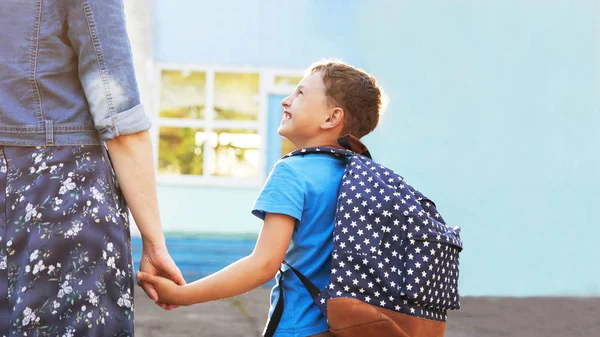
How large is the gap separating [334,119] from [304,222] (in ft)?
1.18

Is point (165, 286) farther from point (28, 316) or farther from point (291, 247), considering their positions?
point (28, 316)

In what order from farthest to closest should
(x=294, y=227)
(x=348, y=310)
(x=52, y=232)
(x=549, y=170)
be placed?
1. (x=549, y=170)
2. (x=294, y=227)
3. (x=348, y=310)
4. (x=52, y=232)

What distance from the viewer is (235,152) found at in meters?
10.0

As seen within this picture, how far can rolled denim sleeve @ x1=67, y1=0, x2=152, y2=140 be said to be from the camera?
1.91 m

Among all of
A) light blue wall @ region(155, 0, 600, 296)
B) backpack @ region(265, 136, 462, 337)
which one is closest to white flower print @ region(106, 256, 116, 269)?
backpack @ region(265, 136, 462, 337)

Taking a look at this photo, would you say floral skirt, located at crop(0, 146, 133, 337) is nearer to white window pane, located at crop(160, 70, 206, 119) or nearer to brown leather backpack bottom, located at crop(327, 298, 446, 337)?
brown leather backpack bottom, located at crop(327, 298, 446, 337)

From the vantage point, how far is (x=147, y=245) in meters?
2.17

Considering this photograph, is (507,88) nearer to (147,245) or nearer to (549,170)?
(549,170)

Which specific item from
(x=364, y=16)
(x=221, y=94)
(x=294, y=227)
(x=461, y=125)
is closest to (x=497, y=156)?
(x=461, y=125)

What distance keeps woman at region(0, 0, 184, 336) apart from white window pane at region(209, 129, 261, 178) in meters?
8.07

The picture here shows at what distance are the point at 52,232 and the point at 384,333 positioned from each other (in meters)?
0.84

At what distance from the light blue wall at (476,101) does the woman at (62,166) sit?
7.91m

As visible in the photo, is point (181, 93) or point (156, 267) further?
point (181, 93)

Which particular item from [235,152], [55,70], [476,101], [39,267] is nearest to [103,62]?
[55,70]
